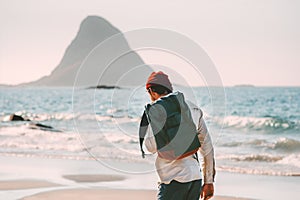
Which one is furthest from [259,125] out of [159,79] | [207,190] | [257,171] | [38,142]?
[159,79]

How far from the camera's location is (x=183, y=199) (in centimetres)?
402

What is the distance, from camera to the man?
379cm

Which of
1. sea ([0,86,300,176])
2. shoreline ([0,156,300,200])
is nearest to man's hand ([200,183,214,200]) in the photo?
sea ([0,86,300,176])

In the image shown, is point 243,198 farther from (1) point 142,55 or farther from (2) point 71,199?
(1) point 142,55

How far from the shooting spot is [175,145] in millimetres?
3793

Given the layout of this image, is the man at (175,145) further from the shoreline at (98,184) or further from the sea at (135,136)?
the shoreline at (98,184)

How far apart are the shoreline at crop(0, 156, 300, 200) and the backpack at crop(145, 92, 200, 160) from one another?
4.53 m

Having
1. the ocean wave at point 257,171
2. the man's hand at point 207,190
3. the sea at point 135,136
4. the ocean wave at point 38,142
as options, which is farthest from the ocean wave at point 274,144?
the man's hand at point 207,190

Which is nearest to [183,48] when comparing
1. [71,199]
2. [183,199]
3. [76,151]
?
[183,199]

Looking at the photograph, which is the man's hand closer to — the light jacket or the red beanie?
the light jacket

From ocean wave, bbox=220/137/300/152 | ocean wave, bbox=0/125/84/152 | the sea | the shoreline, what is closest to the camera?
the sea

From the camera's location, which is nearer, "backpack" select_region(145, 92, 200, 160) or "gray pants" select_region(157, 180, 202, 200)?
"backpack" select_region(145, 92, 200, 160)

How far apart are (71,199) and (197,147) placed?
4586mm

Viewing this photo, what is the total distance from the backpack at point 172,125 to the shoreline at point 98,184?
14.9 ft
